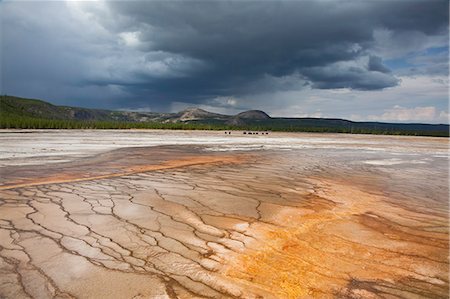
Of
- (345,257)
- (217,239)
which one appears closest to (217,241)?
(217,239)

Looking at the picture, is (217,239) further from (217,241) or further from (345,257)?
(345,257)

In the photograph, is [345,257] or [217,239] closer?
[345,257]

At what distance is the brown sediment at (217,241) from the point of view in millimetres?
3465

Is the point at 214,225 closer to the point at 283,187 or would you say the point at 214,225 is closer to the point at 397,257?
the point at 397,257

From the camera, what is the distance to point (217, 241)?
4672 mm

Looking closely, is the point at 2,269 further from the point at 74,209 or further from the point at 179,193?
the point at 179,193

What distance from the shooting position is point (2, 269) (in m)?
3.67

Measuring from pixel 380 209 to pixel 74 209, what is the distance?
5.82 m

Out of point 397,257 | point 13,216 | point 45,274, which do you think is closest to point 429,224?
point 397,257

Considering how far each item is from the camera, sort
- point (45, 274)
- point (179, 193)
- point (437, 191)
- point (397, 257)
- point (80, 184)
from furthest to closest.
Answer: point (437, 191) → point (80, 184) → point (179, 193) → point (397, 257) → point (45, 274)

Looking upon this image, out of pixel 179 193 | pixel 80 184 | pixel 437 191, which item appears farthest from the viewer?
pixel 437 191

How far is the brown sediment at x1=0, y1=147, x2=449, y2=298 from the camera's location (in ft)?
11.4

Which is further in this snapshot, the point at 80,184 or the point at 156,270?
the point at 80,184

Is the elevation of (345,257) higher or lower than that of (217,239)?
lower
